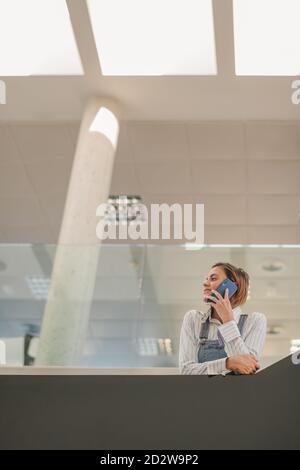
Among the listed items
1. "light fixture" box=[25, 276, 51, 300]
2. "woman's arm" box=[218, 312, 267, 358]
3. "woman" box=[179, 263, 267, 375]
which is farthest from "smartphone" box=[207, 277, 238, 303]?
"light fixture" box=[25, 276, 51, 300]

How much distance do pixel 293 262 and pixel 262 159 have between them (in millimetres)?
5890

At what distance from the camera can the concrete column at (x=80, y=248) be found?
6.64 meters

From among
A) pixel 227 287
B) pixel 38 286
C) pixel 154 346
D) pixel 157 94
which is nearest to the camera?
pixel 227 287

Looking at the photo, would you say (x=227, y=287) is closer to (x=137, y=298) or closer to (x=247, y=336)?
(x=247, y=336)

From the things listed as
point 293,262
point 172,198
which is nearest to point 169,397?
point 293,262

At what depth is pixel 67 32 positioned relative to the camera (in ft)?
31.6

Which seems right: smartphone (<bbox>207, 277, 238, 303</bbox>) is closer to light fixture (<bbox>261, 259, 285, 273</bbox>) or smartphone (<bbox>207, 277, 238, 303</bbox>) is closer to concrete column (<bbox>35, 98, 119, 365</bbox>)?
light fixture (<bbox>261, 259, 285, 273</bbox>)

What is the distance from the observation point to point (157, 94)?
→ 33.9ft

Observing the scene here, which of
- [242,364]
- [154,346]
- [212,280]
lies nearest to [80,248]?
[154,346]

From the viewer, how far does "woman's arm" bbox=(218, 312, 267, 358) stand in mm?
4711

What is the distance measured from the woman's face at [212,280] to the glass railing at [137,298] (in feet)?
0.62

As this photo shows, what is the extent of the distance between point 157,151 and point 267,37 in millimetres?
3190

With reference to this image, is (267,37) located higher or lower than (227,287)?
higher

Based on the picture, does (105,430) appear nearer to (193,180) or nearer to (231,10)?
(231,10)
